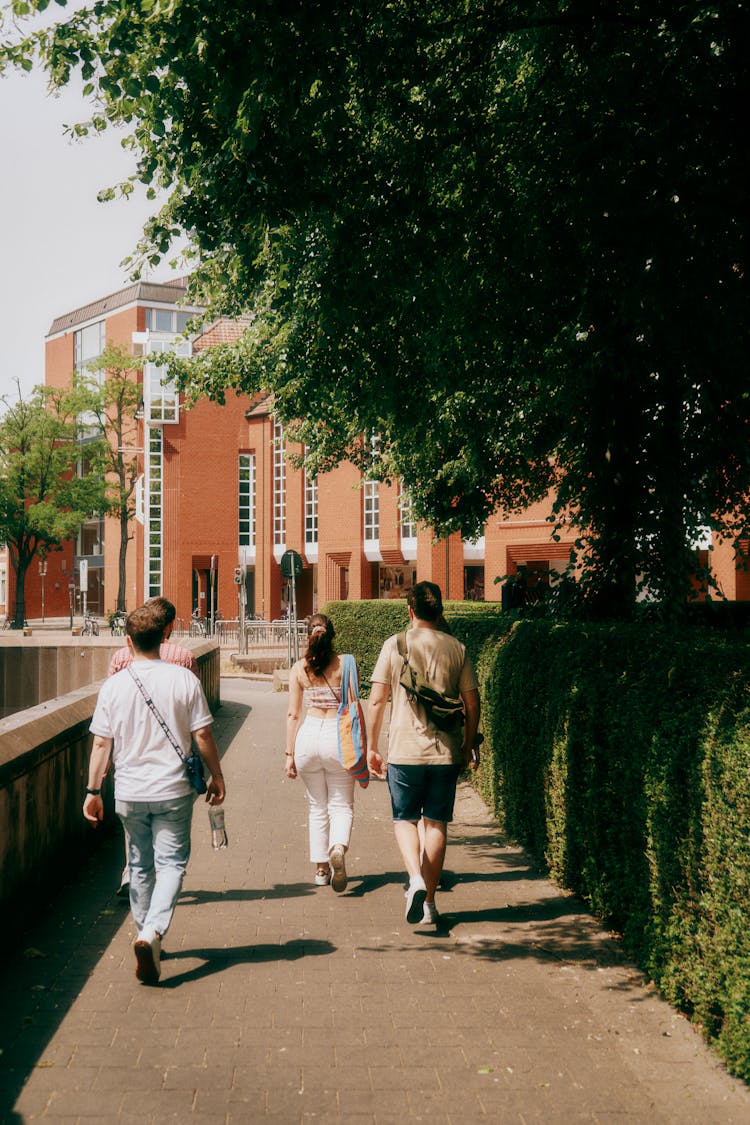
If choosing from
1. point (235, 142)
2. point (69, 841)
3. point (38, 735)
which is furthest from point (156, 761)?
point (235, 142)

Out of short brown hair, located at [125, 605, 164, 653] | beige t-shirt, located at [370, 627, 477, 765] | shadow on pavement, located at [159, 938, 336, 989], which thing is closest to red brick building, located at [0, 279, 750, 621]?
beige t-shirt, located at [370, 627, 477, 765]

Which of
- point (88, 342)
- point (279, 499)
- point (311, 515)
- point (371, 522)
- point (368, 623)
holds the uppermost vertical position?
point (88, 342)

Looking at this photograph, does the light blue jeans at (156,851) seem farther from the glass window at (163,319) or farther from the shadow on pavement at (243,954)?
the glass window at (163,319)

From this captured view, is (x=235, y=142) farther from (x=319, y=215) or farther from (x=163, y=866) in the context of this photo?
(x=163, y=866)

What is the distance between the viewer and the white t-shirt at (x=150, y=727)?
5.08m

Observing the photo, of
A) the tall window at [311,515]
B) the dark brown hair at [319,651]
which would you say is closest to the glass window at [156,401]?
the tall window at [311,515]

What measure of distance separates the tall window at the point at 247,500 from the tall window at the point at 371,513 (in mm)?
14512

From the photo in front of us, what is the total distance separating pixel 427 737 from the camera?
19.9ft

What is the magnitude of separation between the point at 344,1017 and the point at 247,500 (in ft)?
192

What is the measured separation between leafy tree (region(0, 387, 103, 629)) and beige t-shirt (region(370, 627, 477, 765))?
55.2 meters

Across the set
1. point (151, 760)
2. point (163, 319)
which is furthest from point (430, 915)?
point (163, 319)

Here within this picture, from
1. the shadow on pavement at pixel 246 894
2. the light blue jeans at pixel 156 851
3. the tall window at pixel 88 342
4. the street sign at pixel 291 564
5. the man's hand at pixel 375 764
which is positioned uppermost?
the tall window at pixel 88 342

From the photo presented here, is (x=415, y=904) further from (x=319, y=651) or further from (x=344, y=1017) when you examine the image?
(x=319, y=651)

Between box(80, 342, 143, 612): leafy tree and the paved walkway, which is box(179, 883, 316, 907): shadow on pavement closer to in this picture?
the paved walkway
